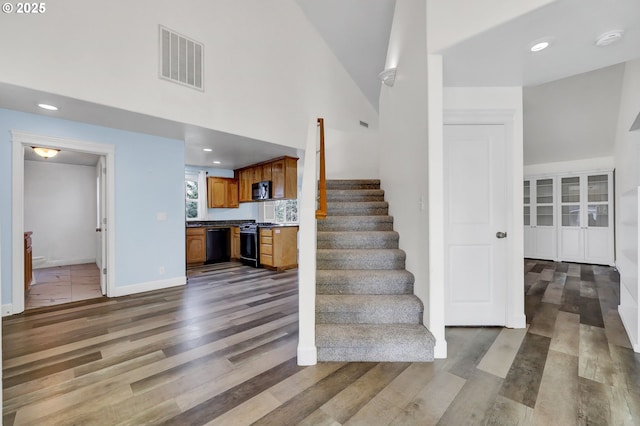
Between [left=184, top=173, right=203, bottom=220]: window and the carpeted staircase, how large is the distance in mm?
4585

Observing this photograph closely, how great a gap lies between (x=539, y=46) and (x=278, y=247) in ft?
15.3

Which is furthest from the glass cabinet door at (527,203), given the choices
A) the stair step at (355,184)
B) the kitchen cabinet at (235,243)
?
the kitchen cabinet at (235,243)

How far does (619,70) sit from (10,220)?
830 cm

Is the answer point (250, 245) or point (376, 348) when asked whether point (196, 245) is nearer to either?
point (250, 245)

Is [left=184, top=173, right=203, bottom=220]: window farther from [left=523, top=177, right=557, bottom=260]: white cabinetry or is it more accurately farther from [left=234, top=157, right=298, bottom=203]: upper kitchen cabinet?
[left=523, top=177, right=557, bottom=260]: white cabinetry

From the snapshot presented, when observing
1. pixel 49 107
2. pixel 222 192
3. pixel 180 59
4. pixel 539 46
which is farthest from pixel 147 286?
pixel 539 46

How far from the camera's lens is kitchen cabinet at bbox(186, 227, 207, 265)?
20.1 ft

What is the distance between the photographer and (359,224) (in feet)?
11.2

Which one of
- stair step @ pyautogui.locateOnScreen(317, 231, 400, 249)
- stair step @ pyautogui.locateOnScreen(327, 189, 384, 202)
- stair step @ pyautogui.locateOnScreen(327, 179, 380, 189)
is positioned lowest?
stair step @ pyautogui.locateOnScreen(317, 231, 400, 249)

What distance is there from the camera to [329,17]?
544cm

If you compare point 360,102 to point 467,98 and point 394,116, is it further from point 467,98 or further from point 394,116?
point 467,98

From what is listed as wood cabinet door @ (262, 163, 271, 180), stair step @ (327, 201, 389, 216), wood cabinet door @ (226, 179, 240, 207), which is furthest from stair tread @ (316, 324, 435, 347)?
wood cabinet door @ (226, 179, 240, 207)

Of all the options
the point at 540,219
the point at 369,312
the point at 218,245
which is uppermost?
the point at 540,219

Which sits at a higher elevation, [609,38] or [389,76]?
[389,76]
